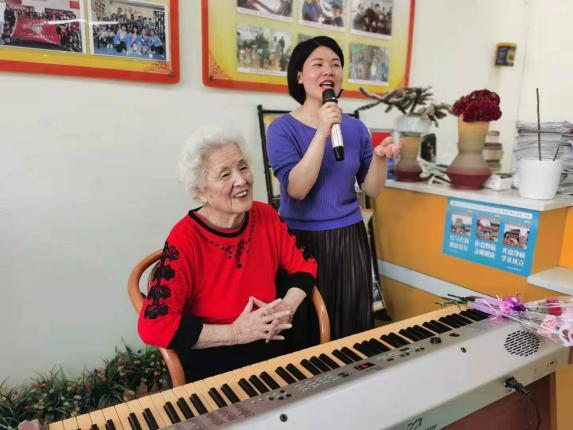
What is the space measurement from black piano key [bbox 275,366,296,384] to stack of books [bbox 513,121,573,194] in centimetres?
139

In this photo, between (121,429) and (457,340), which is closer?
(121,429)

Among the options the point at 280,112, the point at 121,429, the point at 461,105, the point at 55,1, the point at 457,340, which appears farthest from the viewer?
the point at 280,112

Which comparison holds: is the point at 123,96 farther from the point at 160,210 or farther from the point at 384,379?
the point at 384,379

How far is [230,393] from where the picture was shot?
86cm

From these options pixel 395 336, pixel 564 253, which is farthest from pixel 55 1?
pixel 564 253

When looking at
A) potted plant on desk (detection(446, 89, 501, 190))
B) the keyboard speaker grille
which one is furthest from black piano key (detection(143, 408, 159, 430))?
potted plant on desk (detection(446, 89, 501, 190))

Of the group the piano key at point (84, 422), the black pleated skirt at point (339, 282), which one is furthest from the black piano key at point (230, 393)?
the black pleated skirt at point (339, 282)

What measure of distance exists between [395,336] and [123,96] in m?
1.49

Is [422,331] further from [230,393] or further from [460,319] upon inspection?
[230,393]

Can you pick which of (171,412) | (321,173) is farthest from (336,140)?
(171,412)

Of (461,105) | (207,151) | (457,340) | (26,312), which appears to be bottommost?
(26,312)

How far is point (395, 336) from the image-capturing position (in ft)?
Result: 3.58

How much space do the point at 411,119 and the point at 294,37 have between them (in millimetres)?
768

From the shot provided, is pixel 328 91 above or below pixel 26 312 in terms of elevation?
above
